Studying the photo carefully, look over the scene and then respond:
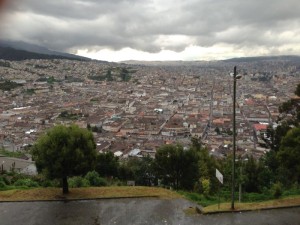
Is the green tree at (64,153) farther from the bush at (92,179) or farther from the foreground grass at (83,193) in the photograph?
the bush at (92,179)

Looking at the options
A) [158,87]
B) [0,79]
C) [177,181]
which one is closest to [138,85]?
[158,87]

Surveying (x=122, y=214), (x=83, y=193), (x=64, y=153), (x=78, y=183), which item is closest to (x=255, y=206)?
(x=122, y=214)

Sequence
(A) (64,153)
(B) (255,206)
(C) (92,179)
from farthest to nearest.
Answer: (C) (92,179) < (A) (64,153) < (B) (255,206)

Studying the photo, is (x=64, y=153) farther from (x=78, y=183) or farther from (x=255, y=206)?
(x=255, y=206)

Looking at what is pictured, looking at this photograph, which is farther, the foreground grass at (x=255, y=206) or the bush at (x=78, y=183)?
the bush at (x=78, y=183)

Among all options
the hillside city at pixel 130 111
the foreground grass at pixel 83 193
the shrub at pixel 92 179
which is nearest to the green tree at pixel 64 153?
the foreground grass at pixel 83 193

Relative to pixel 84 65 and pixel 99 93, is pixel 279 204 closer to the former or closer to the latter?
pixel 99 93

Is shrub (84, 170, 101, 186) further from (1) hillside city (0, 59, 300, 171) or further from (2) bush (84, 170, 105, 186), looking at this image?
(1) hillside city (0, 59, 300, 171)
